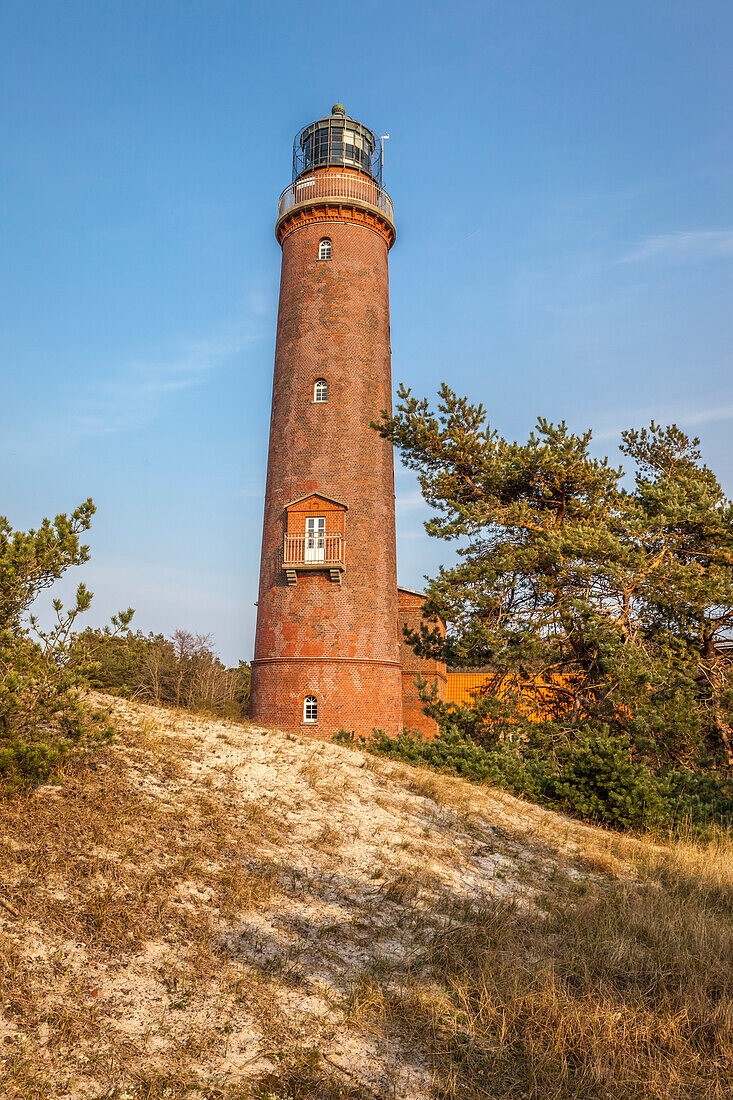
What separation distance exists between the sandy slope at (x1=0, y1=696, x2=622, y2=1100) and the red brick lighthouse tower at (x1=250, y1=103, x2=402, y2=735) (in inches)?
389

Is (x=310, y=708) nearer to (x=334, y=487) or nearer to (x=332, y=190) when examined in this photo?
(x=334, y=487)

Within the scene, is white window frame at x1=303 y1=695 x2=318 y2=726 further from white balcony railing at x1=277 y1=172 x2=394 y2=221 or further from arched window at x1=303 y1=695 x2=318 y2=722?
white balcony railing at x1=277 y1=172 x2=394 y2=221

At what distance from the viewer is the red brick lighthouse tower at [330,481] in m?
19.9

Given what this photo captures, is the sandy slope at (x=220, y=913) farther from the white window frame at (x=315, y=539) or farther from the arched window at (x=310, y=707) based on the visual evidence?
the white window frame at (x=315, y=539)

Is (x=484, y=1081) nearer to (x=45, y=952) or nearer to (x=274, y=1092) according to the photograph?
(x=274, y=1092)

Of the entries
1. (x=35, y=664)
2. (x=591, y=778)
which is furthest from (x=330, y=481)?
(x=35, y=664)

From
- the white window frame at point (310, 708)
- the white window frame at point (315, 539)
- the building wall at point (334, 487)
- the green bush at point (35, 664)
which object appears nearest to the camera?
the green bush at point (35, 664)

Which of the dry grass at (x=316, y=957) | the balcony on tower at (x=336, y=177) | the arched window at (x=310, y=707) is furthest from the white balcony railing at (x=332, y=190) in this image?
the dry grass at (x=316, y=957)

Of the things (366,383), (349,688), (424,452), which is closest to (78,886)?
(424,452)

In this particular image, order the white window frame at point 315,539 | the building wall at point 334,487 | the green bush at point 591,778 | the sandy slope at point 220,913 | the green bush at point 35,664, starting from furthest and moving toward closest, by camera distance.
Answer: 1. the white window frame at point 315,539
2. the building wall at point 334,487
3. the green bush at point 591,778
4. the green bush at point 35,664
5. the sandy slope at point 220,913

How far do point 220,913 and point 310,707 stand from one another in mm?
13936

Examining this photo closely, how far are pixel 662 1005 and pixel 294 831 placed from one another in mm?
3961

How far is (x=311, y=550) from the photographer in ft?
67.0

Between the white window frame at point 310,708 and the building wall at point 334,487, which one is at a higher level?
the building wall at point 334,487
